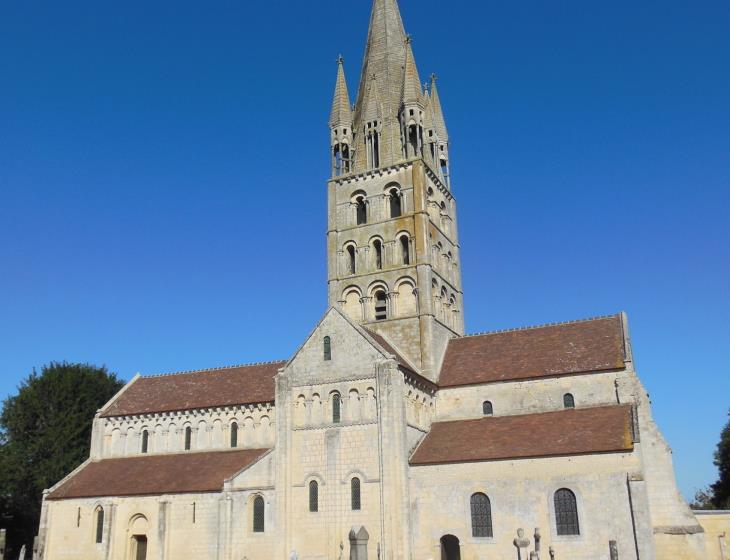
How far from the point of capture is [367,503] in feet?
125

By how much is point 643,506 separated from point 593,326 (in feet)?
45.7

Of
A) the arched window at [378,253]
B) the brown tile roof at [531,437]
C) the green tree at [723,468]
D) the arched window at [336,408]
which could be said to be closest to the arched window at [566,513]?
the brown tile roof at [531,437]

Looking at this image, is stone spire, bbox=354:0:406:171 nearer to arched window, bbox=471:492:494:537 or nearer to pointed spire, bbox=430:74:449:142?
pointed spire, bbox=430:74:449:142

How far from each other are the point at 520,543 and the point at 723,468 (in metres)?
46.8

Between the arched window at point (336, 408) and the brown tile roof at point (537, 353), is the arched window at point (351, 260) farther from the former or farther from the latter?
the arched window at point (336, 408)

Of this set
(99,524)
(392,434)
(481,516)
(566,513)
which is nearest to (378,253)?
(392,434)

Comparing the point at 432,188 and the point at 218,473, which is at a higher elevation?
the point at 432,188

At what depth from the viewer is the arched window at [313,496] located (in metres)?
39.2

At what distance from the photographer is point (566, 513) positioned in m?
34.9

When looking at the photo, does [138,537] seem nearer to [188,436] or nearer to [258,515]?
[188,436]

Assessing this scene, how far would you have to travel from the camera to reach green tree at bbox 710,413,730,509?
67875mm

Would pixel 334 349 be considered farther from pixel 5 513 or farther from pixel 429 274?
pixel 5 513

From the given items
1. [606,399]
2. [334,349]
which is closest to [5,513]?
[334,349]

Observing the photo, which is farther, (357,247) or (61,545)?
(357,247)
